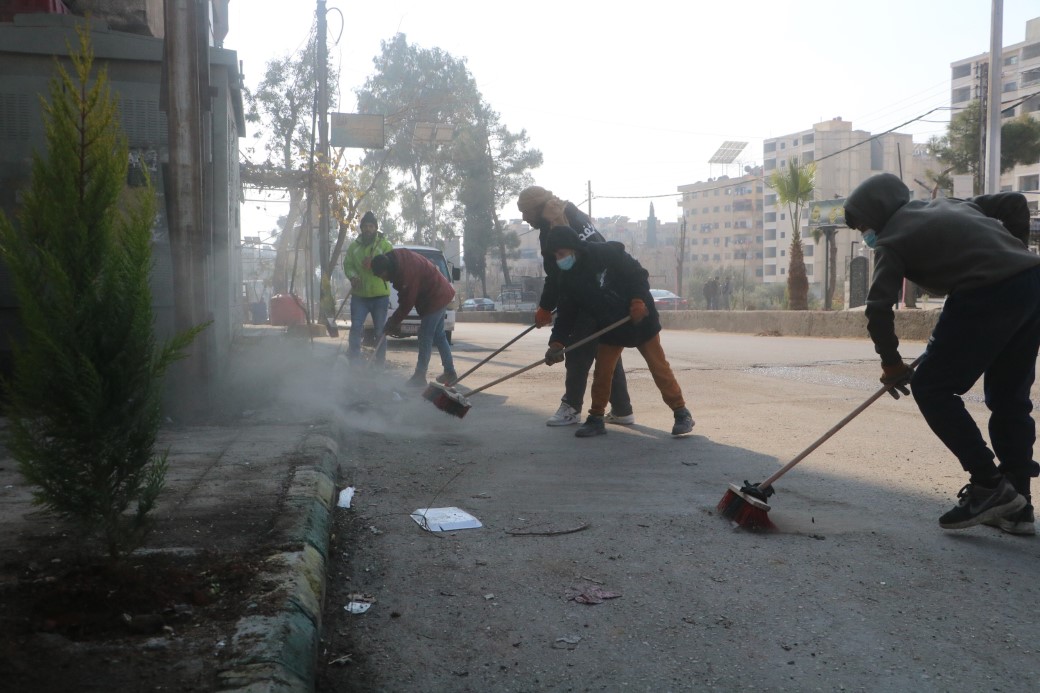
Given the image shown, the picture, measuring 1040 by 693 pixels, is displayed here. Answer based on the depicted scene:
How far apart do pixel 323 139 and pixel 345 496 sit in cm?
1594

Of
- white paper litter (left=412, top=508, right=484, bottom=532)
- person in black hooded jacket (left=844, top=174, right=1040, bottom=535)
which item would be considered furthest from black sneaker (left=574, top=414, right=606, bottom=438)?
person in black hooded jacket (left=844, top=174, right=1040, bottom=535)

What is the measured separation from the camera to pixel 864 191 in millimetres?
A: 3854

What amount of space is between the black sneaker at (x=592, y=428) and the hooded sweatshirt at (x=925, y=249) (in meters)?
2.76

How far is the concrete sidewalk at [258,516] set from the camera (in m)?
2.34

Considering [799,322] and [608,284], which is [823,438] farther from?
[799,322]

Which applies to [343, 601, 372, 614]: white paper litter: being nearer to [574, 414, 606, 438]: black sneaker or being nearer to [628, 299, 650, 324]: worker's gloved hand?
[574, 414, 606, 438]: black sneaker

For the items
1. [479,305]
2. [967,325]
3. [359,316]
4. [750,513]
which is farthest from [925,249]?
[479,305]

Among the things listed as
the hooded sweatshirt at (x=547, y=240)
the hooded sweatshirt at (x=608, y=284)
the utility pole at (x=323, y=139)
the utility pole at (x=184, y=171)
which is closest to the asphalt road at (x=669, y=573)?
the hooded sweatshirt at (x=608, y=284)

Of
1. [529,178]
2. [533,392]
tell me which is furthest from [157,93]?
[529,178]

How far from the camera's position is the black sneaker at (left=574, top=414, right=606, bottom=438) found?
6379 mm

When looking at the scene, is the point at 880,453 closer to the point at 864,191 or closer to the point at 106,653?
the point at 864,191

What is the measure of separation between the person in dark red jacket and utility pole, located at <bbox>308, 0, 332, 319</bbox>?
927 cm

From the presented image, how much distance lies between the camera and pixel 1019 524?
3695 millimetres

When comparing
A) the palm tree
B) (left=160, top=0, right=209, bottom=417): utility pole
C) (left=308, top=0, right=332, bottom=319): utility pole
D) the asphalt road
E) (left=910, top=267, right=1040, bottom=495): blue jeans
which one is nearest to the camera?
the asphalt road
